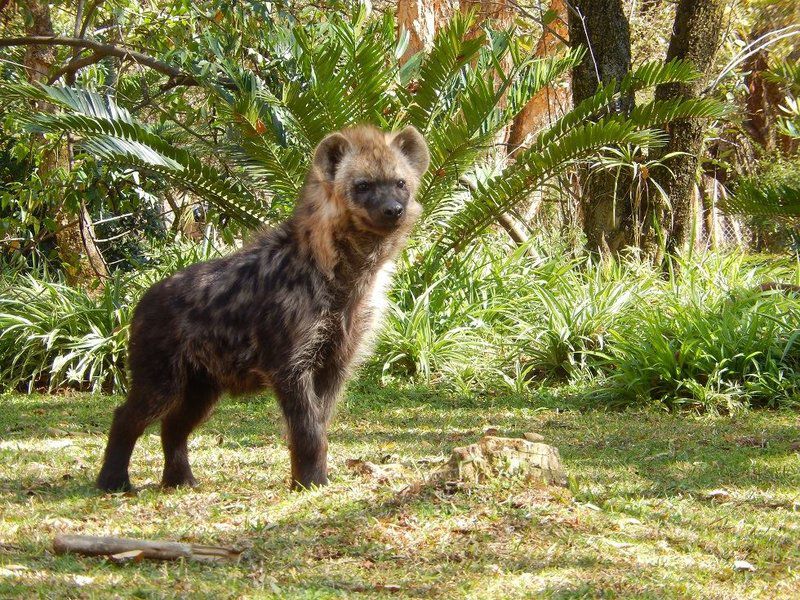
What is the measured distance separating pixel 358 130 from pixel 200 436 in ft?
8.89

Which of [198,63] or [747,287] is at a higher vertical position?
[198,63]

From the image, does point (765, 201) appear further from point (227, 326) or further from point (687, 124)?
point (227, 326)

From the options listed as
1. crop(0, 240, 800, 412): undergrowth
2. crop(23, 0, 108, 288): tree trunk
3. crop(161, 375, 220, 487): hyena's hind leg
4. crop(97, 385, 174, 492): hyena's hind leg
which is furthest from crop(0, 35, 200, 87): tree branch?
crop(97, 385, 174, 492): hyena's hind leg

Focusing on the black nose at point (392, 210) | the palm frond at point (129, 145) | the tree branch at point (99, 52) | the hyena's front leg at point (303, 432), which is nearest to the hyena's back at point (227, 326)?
the hyena's front leg at point (303, 432)

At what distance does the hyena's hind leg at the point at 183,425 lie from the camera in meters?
5.48

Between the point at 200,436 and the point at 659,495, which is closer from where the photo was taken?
the point at 659,495

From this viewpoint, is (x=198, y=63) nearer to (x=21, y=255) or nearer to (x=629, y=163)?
(x=21, y=255)

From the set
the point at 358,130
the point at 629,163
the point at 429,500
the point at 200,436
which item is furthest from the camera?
the point at 629,163

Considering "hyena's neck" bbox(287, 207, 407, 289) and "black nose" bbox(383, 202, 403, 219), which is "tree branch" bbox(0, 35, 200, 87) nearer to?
"hyena's neck" bbox(287, 207, 407, 289)

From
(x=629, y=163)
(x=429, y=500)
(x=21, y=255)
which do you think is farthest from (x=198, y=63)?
(x=429, y=500)

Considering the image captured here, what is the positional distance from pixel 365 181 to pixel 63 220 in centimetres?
668

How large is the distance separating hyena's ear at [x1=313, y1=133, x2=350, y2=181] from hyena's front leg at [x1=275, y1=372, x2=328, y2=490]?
1218 millimetres

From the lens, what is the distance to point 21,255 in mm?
10992

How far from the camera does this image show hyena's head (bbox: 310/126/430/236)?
5492 mm
